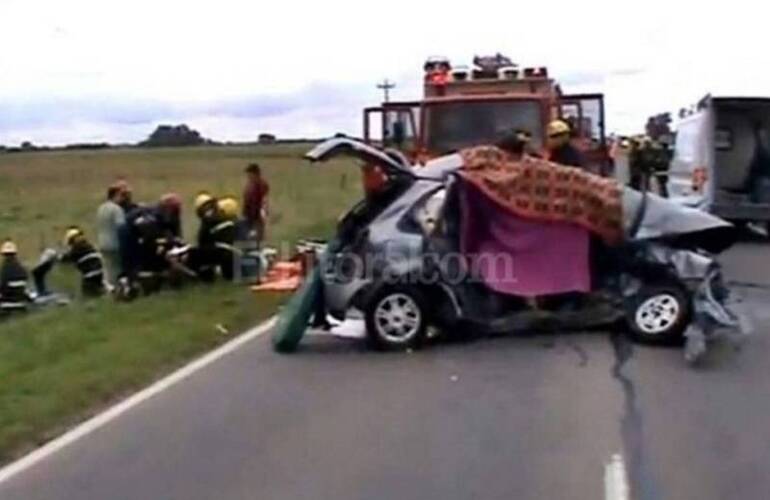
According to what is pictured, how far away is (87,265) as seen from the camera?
22125 mm

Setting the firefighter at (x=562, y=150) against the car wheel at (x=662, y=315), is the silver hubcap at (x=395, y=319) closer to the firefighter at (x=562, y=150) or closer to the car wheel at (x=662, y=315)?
the car wheel at (x=662, y=315)

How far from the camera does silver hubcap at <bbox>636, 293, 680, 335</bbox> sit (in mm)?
13977

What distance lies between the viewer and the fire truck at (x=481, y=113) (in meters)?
23.0

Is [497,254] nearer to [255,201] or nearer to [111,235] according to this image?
[111,235]

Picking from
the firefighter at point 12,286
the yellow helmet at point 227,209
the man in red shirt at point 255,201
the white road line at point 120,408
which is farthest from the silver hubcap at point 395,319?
the man in red shirt at point 255,201

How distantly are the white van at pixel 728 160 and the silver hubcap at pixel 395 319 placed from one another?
12.3m

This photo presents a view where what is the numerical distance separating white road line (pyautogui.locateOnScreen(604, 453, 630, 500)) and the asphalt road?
0.05 metres

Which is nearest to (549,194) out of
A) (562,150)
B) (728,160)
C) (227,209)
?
(562,150)

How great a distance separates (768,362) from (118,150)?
4878 inches

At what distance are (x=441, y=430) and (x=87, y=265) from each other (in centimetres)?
1273

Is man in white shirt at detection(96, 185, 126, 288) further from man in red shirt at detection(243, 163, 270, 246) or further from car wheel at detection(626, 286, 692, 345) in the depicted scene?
car wheel at detection(626, 286, 692, 345)

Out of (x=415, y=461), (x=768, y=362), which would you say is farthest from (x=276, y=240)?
(x=415, y=461)

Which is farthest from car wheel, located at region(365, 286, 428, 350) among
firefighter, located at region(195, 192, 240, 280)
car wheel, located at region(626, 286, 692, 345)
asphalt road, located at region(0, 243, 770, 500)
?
firefighter, located at region(195, 192, 240, 280)

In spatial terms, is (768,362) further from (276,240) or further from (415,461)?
(276,240)
